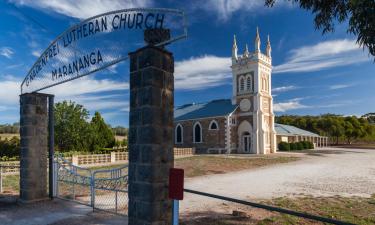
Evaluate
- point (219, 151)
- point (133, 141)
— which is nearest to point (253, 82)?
point (219, 151)

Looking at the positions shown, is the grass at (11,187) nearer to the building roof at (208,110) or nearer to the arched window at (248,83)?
the building roof at (208,110)

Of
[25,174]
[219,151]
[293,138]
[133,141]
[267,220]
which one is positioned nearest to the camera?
[133,141]

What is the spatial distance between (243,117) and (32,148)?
31.2 meters

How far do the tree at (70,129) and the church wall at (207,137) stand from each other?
14.4 m

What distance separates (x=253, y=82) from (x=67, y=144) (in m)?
22.6

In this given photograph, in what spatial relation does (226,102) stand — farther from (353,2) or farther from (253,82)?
(353,2)

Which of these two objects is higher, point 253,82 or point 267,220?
point 253,82

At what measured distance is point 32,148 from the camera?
28.7 ft

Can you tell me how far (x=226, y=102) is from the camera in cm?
4091

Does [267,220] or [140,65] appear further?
[267,220]

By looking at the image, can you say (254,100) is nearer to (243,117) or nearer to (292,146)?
(243,117)

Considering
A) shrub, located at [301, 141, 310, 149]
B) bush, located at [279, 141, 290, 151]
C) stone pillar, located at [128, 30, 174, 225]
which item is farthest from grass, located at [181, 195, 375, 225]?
shrub, located at [301, 141, 310, 149]

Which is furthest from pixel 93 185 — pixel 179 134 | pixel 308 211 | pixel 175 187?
pixel 179 134

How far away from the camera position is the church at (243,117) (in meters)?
36.1
